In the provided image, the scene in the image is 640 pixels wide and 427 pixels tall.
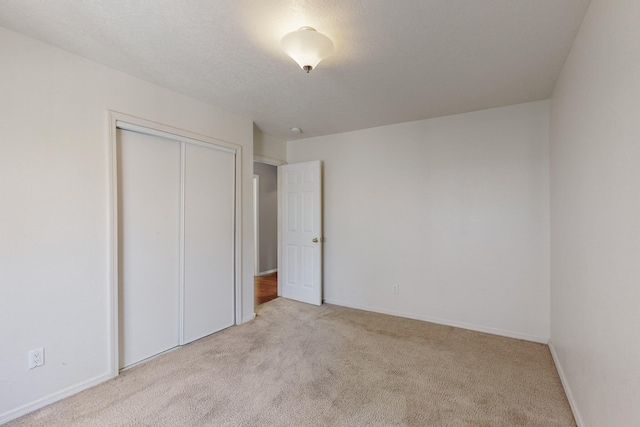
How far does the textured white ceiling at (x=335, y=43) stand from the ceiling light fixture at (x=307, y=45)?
0.26 ft

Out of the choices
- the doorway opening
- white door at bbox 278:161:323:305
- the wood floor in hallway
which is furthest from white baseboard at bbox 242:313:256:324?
the doorway opening

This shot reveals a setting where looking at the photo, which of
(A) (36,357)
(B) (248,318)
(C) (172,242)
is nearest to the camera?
(A) (36,357)

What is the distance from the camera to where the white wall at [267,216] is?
5918mm

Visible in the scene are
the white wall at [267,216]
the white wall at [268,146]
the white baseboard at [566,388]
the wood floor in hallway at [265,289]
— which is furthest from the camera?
the white wall at [267,216]

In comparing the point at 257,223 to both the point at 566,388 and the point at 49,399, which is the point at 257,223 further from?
the point at 566,388

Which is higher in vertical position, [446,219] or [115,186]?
[115,186]

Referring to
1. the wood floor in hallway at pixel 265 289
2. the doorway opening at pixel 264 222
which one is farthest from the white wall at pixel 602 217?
the doorway opening at pixel 264 222

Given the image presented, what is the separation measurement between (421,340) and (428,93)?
7.94 feet

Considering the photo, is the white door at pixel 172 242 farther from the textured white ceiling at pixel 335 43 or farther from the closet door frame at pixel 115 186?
the textured white ceiling at pixel 335 43

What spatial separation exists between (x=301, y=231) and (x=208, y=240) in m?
1.46

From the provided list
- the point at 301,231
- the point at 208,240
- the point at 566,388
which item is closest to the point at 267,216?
the point at 301,231

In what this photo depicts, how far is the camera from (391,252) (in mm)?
3645

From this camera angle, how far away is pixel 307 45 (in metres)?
1.71

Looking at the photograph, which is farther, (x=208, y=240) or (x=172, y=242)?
(x=208, y=240)
